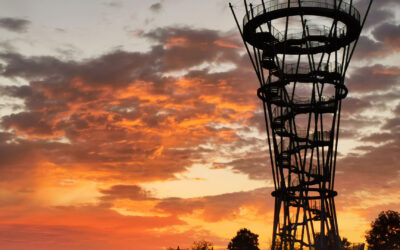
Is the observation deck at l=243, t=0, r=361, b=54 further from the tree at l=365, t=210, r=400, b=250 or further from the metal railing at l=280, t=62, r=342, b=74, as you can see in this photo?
the tree at l=365, t=210, r=400, b=250

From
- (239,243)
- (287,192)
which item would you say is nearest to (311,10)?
(287,192)

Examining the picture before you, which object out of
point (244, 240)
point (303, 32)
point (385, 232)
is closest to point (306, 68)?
point (303, 32)

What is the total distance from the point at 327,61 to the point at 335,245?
1946cm

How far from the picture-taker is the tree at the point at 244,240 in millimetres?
146325

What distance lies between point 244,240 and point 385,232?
43901 mm

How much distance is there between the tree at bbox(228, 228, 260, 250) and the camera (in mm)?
146325

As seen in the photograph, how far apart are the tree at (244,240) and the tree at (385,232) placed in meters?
36.9

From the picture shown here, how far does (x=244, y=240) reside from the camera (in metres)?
148

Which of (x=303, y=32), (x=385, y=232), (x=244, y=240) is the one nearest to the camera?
(x=303, y=32)

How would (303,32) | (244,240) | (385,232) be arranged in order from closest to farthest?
(303,32) → (385,232) → (244,240)

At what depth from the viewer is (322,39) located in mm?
54188

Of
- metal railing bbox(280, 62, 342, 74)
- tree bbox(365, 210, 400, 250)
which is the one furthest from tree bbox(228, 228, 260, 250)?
metal railing bbox(280, 62, 342, 74)

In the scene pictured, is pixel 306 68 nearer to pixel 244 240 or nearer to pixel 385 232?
pixel 385 232

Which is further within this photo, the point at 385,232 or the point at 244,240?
the point at 244,240
